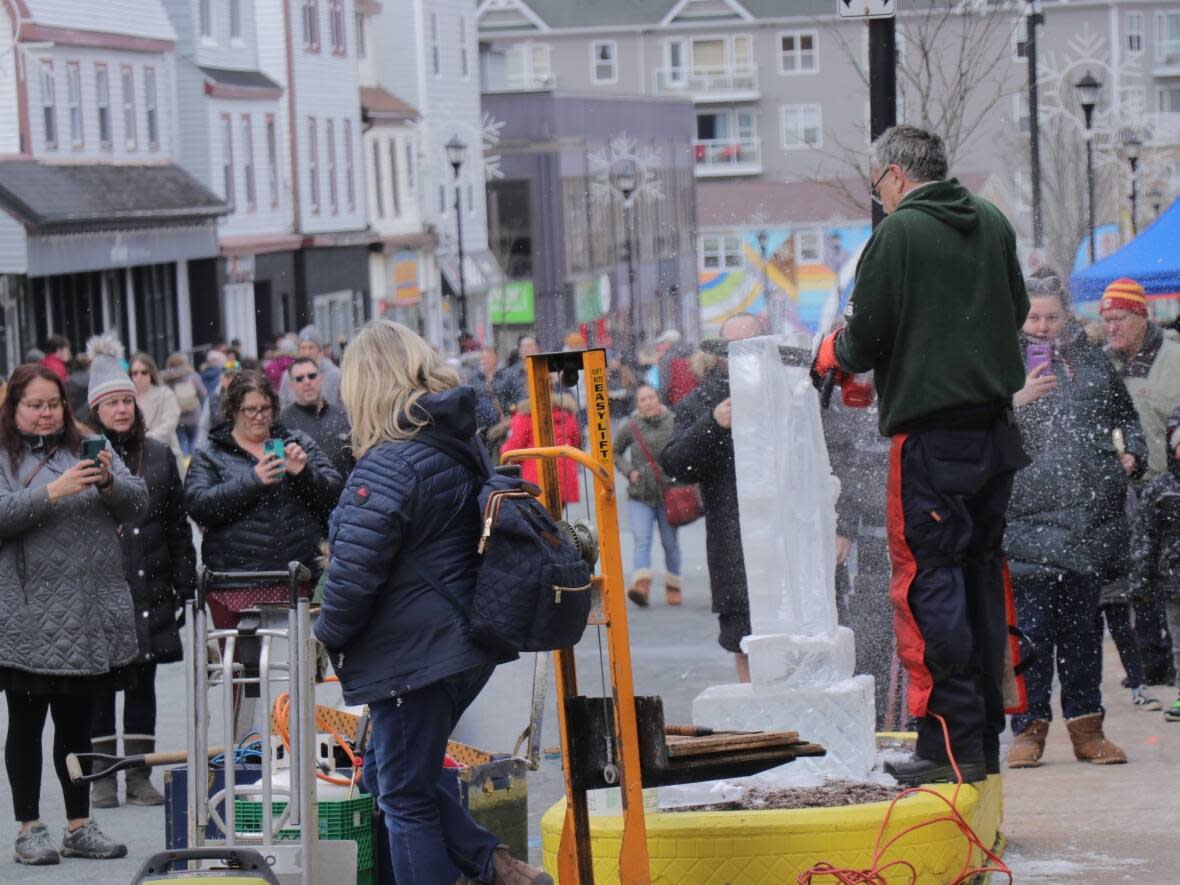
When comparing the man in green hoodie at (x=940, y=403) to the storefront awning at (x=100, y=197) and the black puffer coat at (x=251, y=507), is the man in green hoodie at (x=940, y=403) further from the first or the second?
the storefront awning at (x=100, y=197)

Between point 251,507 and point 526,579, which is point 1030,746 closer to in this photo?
point 251,507

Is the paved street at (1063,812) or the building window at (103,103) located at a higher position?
the building window at (103,103)

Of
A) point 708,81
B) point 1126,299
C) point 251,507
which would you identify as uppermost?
point 708,81

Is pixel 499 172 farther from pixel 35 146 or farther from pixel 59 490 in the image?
pixel 59 490

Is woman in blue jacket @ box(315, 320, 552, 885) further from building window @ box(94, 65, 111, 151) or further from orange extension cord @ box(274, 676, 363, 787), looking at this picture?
building window @ box(94, 65, 111, 151)

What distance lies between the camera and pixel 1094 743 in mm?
8523

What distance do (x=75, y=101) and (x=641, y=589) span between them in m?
26.1

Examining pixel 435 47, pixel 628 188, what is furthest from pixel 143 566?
pixel 435 47

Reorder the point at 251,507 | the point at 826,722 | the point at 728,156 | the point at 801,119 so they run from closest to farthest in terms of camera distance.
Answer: the point at 826,722
the point at 251,507
the point at 801,119
the point at 728,156

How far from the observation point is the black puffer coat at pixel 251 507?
28.9 ft

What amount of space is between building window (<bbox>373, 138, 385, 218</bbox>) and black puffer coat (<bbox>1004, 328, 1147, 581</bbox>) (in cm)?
5070

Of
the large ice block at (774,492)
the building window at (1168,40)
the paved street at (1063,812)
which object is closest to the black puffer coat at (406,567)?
the large ice block at (774,492)

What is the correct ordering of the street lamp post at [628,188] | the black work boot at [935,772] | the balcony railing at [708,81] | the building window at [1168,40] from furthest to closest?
the building window at [1168,40], the balcony railing at [708,81], the street lamp post at [628,188], the black work boot at [935,772]

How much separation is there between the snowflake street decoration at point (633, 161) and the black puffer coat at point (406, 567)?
137 feet
